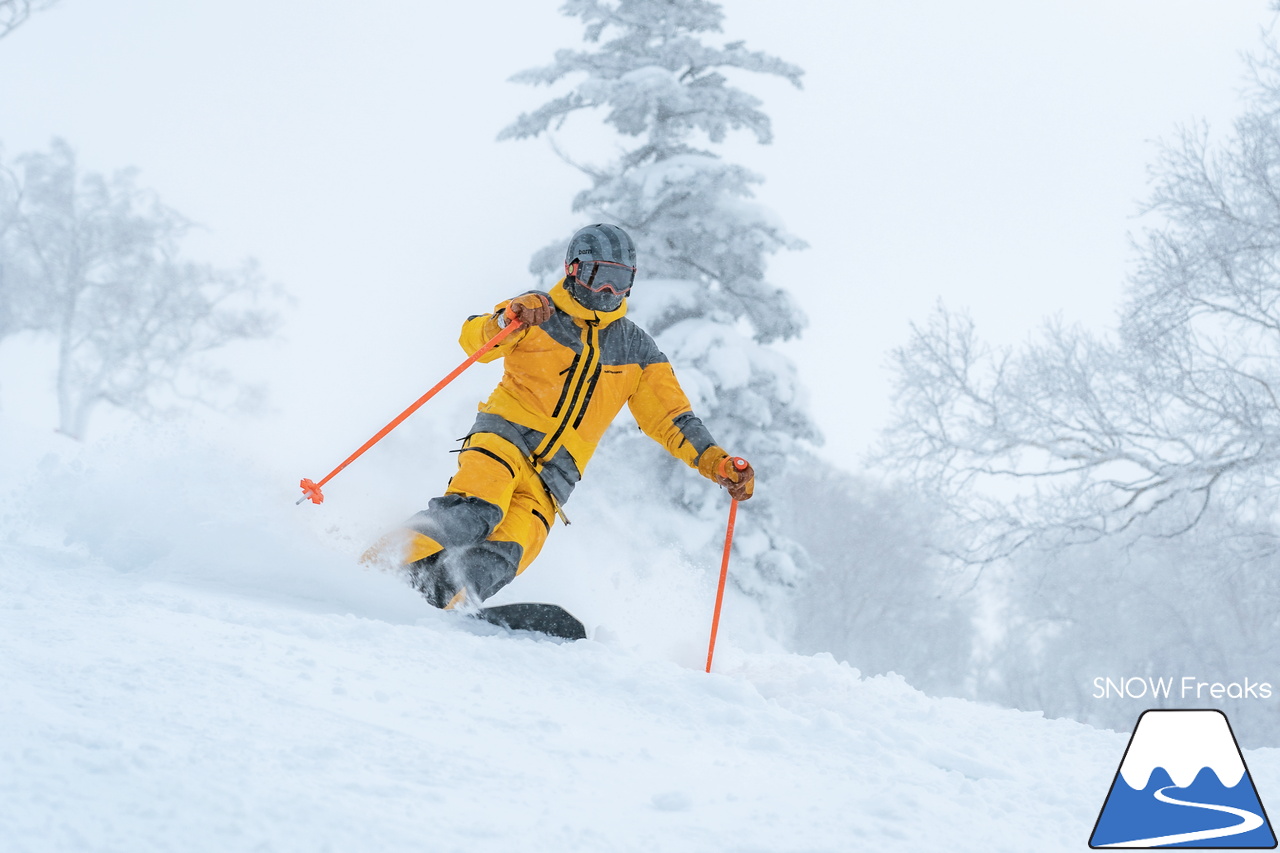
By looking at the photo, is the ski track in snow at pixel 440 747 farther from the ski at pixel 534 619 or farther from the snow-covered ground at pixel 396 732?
the ski at pixel 534 619

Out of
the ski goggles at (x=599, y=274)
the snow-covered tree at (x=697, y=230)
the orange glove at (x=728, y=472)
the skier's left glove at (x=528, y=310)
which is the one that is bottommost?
the orange glove at (x=728, y=472)

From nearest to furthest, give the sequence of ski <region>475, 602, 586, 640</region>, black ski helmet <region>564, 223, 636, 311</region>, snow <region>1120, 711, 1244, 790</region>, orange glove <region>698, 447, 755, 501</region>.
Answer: snow <region>1120, 711, 1244, 790</region> → ski <region>475, 602, 586, 640</region> → black ski helmet <region>564, 223, 636, 311</region> → orange glove <region>698, 447, 755, 501</region>

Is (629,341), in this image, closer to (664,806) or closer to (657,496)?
(664,806)

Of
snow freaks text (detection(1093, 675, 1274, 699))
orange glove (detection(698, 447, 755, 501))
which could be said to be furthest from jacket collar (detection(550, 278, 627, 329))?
snow freaks text (detection(1093, 675, 1274, 699))

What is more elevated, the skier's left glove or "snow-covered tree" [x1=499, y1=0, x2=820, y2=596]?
"snow-covered tree" [x1=499, y1=0, x2=820, y2=596]

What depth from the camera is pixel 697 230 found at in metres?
11.9

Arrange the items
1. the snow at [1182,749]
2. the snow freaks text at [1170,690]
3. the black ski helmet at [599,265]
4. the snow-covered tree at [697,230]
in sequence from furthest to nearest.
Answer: the snow freaks text at [1170,690], the snow-covered tree at [697,230], the black ski helmet at [599,265], the snow at [1182,749]

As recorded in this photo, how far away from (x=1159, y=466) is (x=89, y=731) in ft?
43.0

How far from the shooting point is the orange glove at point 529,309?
4340 mm

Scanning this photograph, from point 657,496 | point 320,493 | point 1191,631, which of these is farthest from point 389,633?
point 1191,631

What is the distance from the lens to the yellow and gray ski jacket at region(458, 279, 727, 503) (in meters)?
4.51

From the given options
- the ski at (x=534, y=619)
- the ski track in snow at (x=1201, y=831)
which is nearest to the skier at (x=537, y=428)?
the ski at (x=534, y=619)

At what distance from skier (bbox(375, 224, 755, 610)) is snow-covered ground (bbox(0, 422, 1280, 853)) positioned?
0.88 feet

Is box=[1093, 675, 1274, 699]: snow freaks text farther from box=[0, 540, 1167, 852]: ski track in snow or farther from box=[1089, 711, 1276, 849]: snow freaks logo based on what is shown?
box=[0, 540, 1167, 852]: ski track in snow
